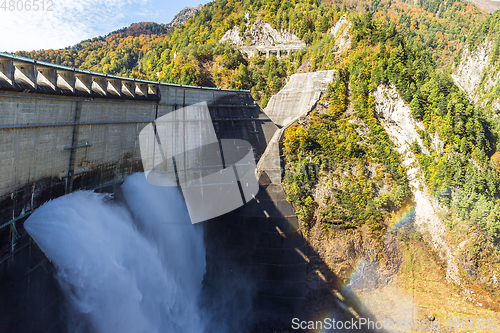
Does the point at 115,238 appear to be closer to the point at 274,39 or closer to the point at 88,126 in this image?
the point at 88,126

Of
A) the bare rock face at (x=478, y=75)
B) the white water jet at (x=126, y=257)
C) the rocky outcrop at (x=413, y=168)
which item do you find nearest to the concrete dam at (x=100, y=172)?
the white water jet at (x=126, y=257)

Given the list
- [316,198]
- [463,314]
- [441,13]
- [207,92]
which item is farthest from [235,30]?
[441,13]

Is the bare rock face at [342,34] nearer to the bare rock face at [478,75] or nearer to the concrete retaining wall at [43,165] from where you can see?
the concrete retaining wall at [43,165]

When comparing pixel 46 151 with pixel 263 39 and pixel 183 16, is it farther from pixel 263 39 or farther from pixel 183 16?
pixel 183 16

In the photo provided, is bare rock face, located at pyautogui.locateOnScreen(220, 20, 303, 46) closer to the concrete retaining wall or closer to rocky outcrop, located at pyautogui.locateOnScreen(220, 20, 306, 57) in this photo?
rocky outcrop, located at pyautogui.locateOnScreen(220, 20, 306, 57)

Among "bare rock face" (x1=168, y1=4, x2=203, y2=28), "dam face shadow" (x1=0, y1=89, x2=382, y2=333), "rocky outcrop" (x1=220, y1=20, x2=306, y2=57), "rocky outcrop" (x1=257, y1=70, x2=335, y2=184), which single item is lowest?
"dam face shadow" (x1=0, y1=89, x2=382, y2=333)

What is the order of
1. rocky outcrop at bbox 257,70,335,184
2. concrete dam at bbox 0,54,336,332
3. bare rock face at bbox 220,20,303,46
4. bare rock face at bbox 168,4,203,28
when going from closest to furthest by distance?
1. concrete dam at bbox 0,54,336,332
2. rocky outcrop at bbox 257,70,335,184
3. bare rock face at bbox 220,20,303,46
4. bare rock face at bbox 168,4,203,28

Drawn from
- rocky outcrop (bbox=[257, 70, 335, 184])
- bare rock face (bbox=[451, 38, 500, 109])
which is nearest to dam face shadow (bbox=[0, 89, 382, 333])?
rocky outcrop (bbox=[257, 70, 335, 184])
